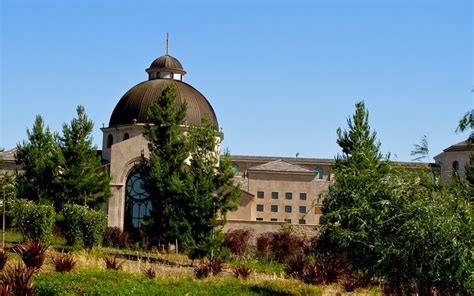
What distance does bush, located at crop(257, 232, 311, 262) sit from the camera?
32.9m

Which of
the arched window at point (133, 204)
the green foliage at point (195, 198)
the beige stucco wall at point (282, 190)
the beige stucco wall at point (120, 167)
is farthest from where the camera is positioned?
the beige stucco wall at point (282, 190)

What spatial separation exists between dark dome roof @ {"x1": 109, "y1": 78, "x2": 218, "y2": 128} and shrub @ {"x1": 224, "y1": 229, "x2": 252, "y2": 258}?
1029 cm

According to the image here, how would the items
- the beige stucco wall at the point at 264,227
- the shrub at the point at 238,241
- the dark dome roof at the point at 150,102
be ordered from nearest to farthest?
1. the shrub at the point at 238,241
2. the beige stucco wall at the point at 264,227
3. the dark dome roof at the point at 150,102

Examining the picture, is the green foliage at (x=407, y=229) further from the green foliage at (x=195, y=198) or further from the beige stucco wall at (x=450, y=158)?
the beige stucco wall at (x=450, y=158)

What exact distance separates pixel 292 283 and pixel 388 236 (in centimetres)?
458

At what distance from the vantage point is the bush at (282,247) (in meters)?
32.9

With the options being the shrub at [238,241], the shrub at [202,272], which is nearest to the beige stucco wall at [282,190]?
the shrub at [238,241]

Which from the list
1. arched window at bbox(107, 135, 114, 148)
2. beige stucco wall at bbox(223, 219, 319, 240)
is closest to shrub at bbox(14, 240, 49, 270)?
beige stucco wall at bbox(223, 219, 319, 240)

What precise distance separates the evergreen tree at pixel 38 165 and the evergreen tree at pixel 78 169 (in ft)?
1.54

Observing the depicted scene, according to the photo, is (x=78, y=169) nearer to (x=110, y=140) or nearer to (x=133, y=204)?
(x=133, y=204)

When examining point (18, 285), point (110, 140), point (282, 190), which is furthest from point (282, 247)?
point (18, 285)

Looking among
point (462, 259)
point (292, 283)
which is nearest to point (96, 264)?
point (292, 283)

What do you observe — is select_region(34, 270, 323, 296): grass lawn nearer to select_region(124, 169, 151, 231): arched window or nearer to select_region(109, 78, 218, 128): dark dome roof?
select_region(124, 169, 151, 231): arched window

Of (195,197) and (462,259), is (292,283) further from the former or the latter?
(195,197)
